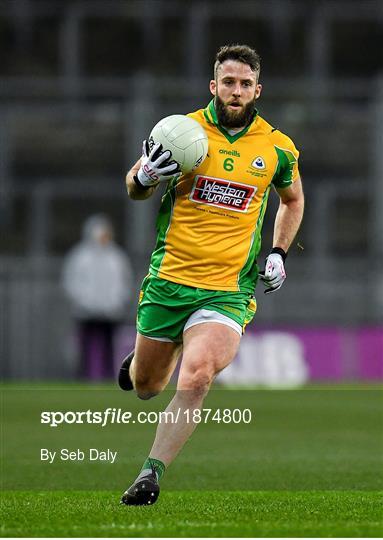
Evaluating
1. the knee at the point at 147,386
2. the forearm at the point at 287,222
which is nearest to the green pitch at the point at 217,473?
the knee at the point at 147,386

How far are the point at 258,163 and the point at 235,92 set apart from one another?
1.50ft

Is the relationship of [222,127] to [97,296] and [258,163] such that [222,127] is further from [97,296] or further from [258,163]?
[97,296]

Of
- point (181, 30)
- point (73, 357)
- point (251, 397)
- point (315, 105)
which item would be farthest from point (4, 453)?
point (181, 30)

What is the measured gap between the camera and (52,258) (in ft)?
66.6

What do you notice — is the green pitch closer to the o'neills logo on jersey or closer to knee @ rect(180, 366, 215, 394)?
knee @ rect(180, 366, 215, 394)

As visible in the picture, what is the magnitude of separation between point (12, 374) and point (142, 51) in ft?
32.8

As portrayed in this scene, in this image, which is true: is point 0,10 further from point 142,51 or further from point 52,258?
point 52,258

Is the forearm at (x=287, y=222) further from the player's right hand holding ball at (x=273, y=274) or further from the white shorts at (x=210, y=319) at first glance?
the white shorts at (x=210, y=319)

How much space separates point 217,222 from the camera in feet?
24.6

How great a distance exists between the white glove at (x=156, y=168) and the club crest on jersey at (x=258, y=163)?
22.5 inches

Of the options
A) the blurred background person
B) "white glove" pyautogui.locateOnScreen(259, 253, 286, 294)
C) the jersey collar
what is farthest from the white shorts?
the blurred background person

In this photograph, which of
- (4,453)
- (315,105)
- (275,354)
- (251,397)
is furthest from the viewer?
(315,105)

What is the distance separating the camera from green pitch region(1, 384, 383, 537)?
20.8ft

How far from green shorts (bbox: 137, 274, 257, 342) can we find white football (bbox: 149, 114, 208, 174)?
28.1 inches
